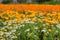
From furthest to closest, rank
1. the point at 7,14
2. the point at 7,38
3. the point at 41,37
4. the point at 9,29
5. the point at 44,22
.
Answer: the point at 7,14
the point at 44,22
the point at 9,29
the point at 41,37
the point at 7,38

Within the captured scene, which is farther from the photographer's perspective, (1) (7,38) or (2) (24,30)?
(2) (24,30)

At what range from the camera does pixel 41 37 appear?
5723 millimetres

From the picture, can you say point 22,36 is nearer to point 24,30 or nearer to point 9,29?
point 24,30

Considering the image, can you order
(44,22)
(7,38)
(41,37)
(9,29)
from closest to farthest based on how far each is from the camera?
(7,38) < (41,37) < (9,29) < (44,22)

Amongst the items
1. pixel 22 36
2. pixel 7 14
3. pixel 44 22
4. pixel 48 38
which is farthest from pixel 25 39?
pixel 7 14

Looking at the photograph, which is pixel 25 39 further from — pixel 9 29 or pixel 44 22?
pixel 44 22

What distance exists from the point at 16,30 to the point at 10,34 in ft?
1.35

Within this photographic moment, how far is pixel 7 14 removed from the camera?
8094 mm

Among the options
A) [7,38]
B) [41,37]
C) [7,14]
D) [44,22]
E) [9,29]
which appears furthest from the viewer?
[7,14]

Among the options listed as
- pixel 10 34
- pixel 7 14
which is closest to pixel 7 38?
pixel 10 34

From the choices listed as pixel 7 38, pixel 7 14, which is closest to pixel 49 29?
pixel 7 38

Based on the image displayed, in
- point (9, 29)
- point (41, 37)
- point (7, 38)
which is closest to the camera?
point (7, 38)

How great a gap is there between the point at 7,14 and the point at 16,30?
92.4 inches

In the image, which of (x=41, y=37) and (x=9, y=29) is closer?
(x=41, y=37)
